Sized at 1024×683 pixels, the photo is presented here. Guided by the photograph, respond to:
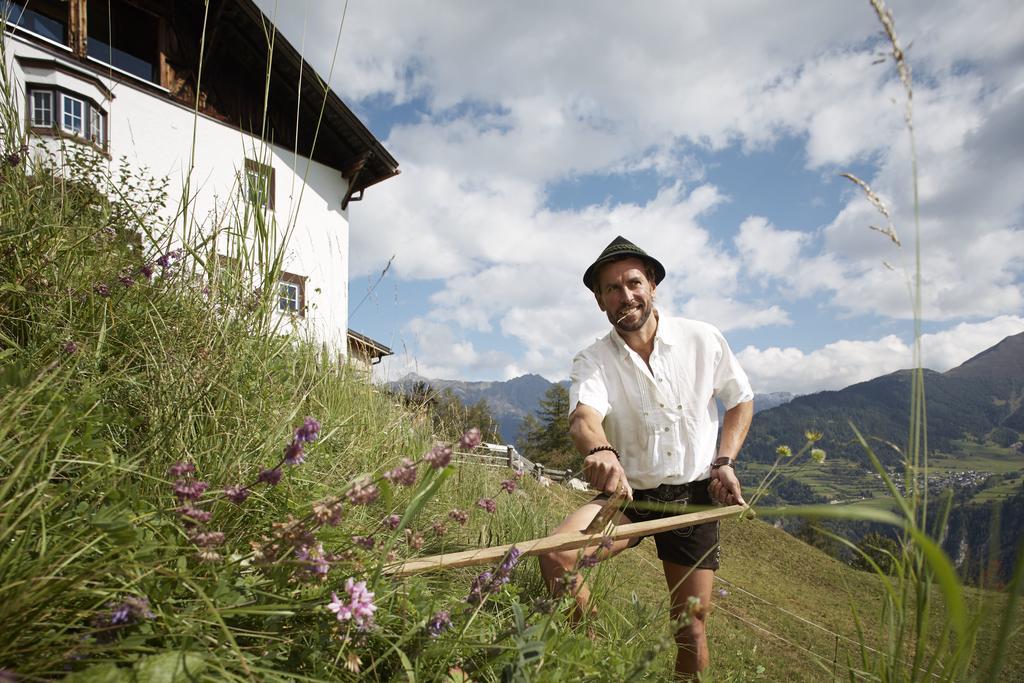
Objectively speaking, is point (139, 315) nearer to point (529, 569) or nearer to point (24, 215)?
point (24, 215)

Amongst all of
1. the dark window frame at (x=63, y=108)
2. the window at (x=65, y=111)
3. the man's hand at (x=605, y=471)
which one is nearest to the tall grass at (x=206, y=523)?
the man's hand at (x=605, y=471)

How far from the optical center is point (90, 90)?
48.9 ft

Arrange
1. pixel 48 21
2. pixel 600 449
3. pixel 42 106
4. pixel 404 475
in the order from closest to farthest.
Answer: pixel 404 475, pixel 600 449, pixel 42 106, pixel 48 21

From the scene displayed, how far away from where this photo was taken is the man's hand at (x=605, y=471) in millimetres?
2449

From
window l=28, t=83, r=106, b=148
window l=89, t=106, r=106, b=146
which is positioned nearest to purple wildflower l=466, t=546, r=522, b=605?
window l=28, t=83, r=106, b=148

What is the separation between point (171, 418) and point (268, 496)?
356mm

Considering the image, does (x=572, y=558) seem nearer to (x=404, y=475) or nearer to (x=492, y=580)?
(x=492, y=580)

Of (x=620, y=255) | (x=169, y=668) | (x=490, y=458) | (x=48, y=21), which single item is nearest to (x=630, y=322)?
(x=620, y=255)

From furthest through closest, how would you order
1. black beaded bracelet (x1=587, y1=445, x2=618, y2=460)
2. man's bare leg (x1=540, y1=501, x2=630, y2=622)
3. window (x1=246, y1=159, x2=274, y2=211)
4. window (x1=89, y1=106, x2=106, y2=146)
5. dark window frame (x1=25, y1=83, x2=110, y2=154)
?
window (x1=89, y1=106, x2=106, y2=146)
dark window frame (x1=25, y1=83, x2=110, y2=154)
black beaded bracelet (x1=587, y1=445, x2=618, y2=460)
man's bare leg (x1=540, y1=501, x2=630, y2=622)
window (x1=246, y1=159, x2=274, y2=211)

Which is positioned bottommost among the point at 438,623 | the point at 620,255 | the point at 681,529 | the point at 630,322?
the point at 681,529

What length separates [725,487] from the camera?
2.90 meters

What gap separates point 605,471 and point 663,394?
0.90 metres

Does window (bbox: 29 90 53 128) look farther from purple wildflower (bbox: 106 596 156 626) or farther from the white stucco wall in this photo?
purple wildflower (bbox: 106 596 156 626)

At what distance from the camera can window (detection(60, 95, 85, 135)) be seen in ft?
47.6
